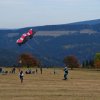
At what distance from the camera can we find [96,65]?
169 m

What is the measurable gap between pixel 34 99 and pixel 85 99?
123 inches

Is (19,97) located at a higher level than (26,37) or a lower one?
lower

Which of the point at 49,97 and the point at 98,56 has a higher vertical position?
the point at 98,56

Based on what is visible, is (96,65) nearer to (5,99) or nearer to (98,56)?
(98,56)

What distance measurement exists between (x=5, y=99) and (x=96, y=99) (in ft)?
18.2

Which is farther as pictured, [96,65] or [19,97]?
[96,65]

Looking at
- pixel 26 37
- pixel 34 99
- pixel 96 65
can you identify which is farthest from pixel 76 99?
pixel 96 65

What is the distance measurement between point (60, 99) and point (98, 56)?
150 meters

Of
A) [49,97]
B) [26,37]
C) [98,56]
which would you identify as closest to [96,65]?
[98,56]

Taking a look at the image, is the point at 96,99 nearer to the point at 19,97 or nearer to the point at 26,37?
the point at 19,97

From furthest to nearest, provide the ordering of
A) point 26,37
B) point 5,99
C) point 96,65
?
point 96,65
point 26,37
point 5,99

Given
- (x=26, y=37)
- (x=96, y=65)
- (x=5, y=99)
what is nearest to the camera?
(x=5, y=99)

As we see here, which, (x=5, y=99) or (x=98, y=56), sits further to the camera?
(x=98, y=56)

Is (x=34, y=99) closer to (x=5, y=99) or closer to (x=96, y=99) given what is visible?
(x=5, y=99)
